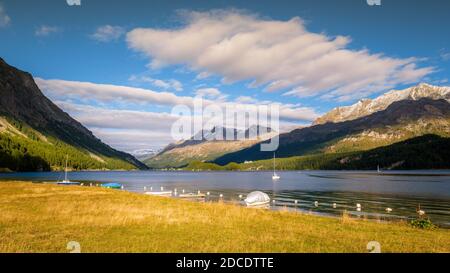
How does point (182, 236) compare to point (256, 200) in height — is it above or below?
above

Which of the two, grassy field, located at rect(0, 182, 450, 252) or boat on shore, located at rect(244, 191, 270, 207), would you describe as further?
boat on shore, located at rect(244, 191, 270, 207)

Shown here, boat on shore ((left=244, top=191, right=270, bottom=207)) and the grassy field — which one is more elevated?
the grassy field

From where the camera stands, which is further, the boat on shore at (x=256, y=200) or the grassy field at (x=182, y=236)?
the boat on shore at (x=256, y=200)

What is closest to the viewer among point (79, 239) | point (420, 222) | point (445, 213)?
point (79, 239)

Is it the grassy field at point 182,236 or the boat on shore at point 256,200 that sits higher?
the grassy field at point 182,236

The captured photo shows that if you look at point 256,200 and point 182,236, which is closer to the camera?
point 182,236

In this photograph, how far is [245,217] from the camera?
35.1 m
